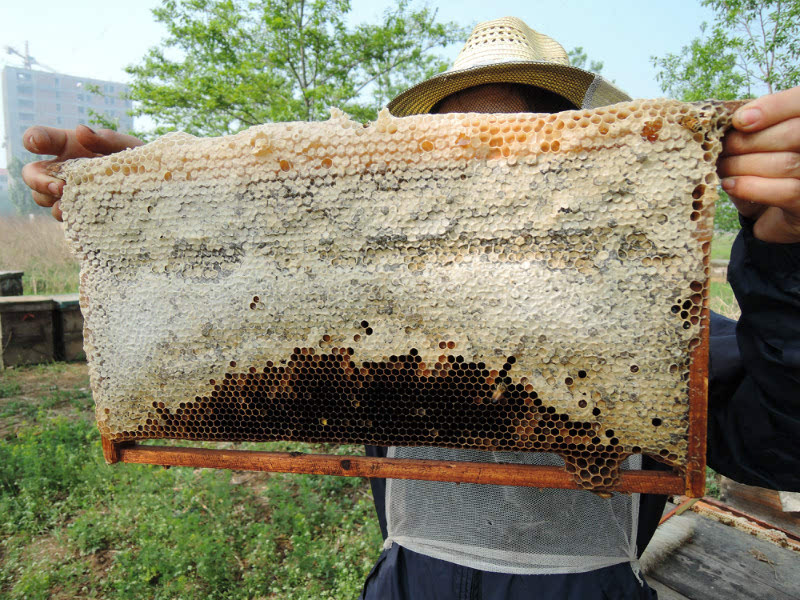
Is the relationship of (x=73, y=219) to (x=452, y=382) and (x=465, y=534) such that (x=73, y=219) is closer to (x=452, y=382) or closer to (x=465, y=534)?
(x=452, y=382)

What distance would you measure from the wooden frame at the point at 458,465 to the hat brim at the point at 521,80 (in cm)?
94

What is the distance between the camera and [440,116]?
1.09m

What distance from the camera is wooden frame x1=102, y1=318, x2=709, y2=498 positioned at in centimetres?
104

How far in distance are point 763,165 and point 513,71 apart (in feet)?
2.82

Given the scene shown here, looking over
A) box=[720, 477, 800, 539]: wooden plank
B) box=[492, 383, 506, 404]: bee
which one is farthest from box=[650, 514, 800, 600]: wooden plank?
box=[492, 383, 506, 404]: bee

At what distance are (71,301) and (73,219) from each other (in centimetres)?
730

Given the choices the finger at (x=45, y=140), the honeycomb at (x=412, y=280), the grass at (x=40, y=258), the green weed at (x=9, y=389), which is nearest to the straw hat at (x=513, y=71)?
the honeycomb at (x=412, y=280)

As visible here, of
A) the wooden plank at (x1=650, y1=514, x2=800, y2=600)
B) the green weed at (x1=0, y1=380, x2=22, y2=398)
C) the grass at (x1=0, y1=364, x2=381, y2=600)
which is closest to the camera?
the wooden plank at (x1=650, y1=514, x2=800, y2=600)

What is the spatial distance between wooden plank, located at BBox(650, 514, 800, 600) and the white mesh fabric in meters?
0.91

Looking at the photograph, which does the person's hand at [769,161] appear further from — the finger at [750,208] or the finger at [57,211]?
the finger at [57,211]

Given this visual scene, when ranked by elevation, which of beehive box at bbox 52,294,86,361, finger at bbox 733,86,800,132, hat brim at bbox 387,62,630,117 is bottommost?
beehive box at bbox 52,294,86,361

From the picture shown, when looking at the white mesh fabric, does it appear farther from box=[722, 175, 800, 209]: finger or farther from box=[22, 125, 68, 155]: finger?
box=[22, 125, 68, 155]: finger

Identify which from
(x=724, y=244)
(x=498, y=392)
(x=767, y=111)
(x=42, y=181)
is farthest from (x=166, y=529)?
(x=724, y=244)

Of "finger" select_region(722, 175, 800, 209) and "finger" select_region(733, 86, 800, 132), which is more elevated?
"finger" select_region(733, 86, 800, 132)
